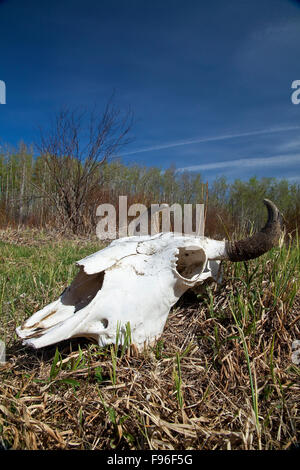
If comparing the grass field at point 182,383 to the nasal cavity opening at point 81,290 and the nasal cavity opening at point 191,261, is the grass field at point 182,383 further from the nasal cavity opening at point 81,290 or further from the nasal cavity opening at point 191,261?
the nasal cavity opening at point 81,290

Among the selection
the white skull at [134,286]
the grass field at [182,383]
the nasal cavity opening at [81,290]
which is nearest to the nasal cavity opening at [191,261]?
the white skull at [134,286]

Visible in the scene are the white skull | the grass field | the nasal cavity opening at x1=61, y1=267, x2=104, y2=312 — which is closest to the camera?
the grass field

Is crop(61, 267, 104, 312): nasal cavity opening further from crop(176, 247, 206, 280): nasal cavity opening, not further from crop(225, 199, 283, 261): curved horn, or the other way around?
crop(225, 199, 283, 261): curved horn

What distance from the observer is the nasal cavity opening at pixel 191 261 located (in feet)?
7.21

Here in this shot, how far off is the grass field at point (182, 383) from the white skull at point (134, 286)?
0.17 m

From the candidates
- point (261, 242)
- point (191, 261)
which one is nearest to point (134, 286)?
point (191, 261)

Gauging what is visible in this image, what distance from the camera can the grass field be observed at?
57.1 inches

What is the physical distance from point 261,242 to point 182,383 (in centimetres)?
107

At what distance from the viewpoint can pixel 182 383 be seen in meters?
1.77

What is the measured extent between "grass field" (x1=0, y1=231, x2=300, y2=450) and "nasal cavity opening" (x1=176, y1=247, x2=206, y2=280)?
7.4 inches

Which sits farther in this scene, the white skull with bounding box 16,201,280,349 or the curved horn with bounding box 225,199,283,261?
the curved horn with bounding box 225,199,283,261

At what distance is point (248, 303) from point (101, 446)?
132 cm

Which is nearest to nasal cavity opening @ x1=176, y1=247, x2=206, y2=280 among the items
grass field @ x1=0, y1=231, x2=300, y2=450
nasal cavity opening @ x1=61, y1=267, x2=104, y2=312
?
grass field @ x1=0, y1=231, x2=300, y2=450

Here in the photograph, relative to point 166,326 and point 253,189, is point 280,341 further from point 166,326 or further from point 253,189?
point 253,189
